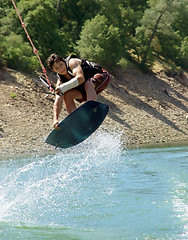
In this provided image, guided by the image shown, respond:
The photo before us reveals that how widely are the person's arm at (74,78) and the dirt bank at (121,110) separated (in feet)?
31.2

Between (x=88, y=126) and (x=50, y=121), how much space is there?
42.0ft

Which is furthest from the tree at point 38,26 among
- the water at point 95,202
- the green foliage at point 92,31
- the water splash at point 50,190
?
the water at point 95,202

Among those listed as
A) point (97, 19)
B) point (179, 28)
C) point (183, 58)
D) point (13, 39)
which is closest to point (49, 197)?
point (13, 39)

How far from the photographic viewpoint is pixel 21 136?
63.6ft

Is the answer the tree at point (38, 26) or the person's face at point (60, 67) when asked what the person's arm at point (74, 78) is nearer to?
the person's face at point (60, 67)

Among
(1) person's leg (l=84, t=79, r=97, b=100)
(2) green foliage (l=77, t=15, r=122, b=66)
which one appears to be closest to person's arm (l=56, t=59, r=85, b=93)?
(1) person's leg (l=84, t=79, r=97, b=100)

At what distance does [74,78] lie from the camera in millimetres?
8367

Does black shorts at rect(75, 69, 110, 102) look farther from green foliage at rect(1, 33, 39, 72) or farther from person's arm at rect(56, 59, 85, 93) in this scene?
green foliage at rect(1, 33, 39, 72)

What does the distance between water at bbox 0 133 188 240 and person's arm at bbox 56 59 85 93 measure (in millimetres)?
2046

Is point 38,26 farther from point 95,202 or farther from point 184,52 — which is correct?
point 95,202

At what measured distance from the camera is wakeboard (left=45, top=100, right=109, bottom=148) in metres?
8.65

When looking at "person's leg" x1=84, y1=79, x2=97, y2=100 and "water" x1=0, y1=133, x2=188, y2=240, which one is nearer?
"water" x1=0, y1=133, x2=188, y2=240

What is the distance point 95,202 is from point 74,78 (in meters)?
2.22

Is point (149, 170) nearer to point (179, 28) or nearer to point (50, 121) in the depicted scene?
point (50, 121)
